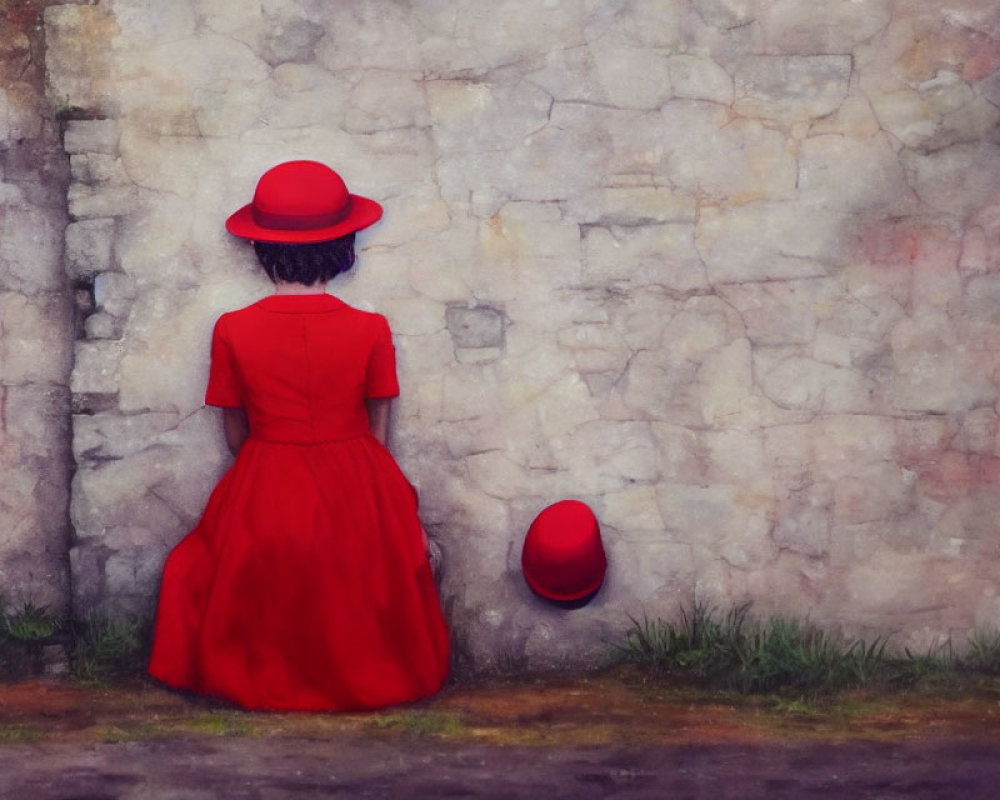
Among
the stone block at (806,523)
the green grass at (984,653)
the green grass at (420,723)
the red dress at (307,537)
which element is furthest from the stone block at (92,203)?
the green grass at (984,653)

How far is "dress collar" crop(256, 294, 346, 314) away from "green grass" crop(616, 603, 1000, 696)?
1.28 metres

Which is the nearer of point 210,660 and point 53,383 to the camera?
point 210,660

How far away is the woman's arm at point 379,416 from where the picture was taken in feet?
13.1

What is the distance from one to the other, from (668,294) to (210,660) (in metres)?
1.65

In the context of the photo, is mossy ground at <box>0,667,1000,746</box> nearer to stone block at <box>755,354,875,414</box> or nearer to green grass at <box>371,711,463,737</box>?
green grass at <box>371,711,463,737</box>

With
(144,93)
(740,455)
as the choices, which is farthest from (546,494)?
(144,93)

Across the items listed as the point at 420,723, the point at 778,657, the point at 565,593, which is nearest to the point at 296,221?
the point at 565,593

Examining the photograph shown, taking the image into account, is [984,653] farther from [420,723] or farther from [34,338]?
[34,338]

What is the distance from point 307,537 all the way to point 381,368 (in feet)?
1.67

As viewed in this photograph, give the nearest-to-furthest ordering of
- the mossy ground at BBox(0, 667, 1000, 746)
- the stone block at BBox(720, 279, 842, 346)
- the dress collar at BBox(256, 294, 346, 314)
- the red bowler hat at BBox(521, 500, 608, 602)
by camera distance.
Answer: the mossy ground at BBox(0, 667, 1000, 746) → the dress collar at BBox(256, 294, 346, 314) → the red bowler hat at BBox(521, 500, 608, 602) → the stone block at BBox(720, 279, 842, 346)

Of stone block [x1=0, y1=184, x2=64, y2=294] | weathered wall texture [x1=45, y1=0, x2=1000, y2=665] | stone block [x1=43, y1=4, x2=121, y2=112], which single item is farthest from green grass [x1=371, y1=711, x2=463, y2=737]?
stone block [x1=43, y1=4, x2=121, y2=112]

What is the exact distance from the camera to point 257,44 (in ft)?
13.1

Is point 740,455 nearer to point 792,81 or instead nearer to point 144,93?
point 792,81

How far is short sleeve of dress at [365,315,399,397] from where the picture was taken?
391 centimetres
